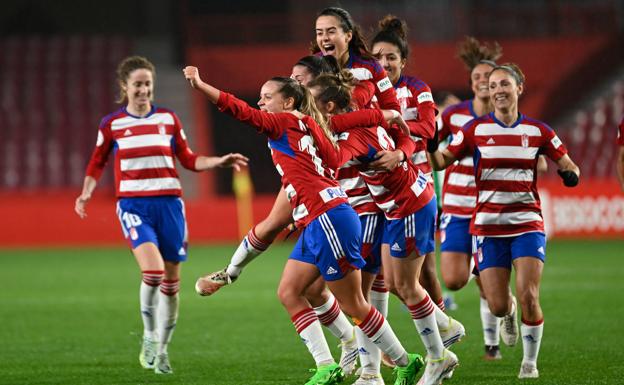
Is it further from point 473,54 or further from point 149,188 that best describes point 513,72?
point 149,188

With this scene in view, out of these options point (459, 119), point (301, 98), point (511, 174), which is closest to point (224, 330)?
point (459, 119)

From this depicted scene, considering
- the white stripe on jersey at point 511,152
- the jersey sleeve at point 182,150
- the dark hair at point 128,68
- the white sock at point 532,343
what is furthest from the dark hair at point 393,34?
the white sock at point 532,343

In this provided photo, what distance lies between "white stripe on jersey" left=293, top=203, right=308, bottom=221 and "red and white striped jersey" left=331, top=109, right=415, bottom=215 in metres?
0.40

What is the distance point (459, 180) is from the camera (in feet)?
30.2

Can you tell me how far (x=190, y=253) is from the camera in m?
20.1

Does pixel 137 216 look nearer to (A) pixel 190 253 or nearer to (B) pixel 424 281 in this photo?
(B) pixel 424 281

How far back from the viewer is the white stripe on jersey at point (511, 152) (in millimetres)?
7645

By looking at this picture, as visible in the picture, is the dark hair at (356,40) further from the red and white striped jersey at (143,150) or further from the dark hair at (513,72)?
the red and white striped jersey at (143,150)

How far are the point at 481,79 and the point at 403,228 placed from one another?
2.15m

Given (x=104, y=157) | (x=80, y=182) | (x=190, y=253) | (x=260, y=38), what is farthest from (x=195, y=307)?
(x=260, y=38)

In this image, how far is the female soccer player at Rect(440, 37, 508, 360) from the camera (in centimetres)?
878

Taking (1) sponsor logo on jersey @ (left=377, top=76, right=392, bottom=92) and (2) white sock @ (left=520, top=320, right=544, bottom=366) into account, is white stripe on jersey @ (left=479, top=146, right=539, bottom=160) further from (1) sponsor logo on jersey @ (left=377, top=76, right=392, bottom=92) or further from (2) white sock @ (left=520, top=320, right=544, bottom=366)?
(2) white sock @ (left=520, top=320, right=544, bottom=366)

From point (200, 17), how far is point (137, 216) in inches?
789

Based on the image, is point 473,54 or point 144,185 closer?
point 144,185
